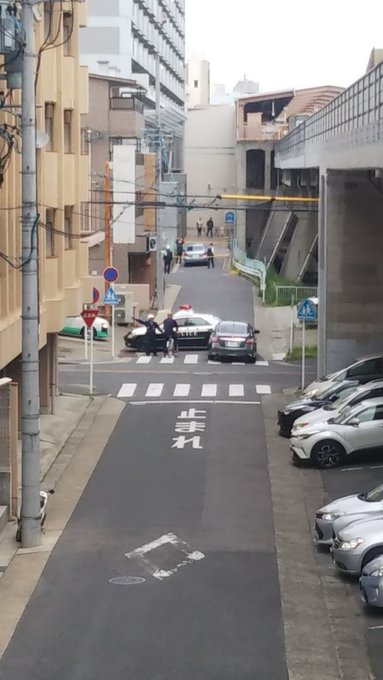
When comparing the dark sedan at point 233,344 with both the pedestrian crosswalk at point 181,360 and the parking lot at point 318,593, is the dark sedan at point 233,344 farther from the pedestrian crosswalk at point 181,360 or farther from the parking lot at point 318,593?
the parking lot at point 318,593

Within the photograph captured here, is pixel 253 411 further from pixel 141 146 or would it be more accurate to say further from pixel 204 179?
pixel 204 179

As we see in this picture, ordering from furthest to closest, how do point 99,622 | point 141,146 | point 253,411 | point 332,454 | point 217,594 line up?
point 141,146 < point 253,411 < point 332,454 < point 217,594 < point 99,622

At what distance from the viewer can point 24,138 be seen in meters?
17.8

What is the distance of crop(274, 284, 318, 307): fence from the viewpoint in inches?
2201

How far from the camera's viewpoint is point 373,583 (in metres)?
14.8

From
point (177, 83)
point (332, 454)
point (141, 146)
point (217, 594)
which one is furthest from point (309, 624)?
point (177, 83)

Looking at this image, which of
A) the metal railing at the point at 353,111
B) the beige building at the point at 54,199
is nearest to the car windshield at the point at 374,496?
the metal railing at the point at 353,111

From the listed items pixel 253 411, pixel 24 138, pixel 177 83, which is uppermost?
pixel 177 83

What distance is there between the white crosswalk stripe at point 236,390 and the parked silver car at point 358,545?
61.4ft

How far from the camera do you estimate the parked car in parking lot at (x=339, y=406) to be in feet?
83.1

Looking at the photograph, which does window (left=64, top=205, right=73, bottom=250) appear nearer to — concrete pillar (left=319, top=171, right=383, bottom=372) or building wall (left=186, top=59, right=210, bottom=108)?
concrete pillar (left=319, top=171, right=383, bottom=372)

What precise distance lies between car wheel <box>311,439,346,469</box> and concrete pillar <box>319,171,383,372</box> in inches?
489

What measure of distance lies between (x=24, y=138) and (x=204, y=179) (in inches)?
3381

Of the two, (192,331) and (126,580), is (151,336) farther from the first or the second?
(126,580)
